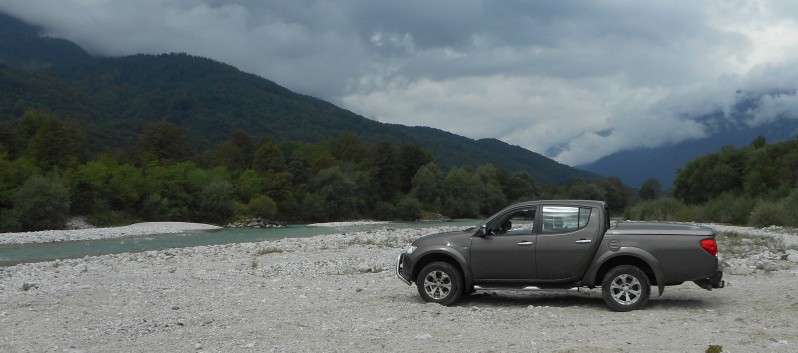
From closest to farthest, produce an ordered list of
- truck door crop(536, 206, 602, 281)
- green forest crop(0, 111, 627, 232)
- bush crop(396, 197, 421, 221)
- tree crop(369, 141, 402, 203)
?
truck door crop(536, 206, 602, 281)
green forest crop(0, 111, 627, 232)
bush crop(396, 197, 421, 221)
tree crop(369, 141, 402, 203)

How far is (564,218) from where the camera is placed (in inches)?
446

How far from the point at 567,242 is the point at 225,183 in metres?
88.0

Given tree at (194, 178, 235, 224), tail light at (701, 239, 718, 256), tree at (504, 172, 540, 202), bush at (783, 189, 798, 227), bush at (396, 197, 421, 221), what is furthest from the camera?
tree at (504, 172, 540, 202)

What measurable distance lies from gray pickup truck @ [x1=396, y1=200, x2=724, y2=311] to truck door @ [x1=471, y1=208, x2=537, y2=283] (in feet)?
0.06

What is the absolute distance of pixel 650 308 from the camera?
11.2 m

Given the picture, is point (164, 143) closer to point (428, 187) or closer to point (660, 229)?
point (428, 187)

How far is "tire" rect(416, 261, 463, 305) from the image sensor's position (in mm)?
11695

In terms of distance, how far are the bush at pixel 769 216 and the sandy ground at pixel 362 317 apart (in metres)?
35.3

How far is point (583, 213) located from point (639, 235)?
0.96 meters

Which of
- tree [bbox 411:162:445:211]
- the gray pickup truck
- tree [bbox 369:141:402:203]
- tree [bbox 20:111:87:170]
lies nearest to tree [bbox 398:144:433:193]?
tree [bbox 369:141:402:203]

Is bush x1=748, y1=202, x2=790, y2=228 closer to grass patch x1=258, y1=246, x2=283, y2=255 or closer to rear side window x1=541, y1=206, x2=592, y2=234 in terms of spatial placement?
grass patch x1=258, y1=246, x2=283, y2=255

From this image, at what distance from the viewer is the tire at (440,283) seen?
38.4ft

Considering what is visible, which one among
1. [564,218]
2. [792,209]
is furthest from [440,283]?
[792,209]

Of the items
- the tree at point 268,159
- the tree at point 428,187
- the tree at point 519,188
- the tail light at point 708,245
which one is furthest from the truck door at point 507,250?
the tree at point 519,188
